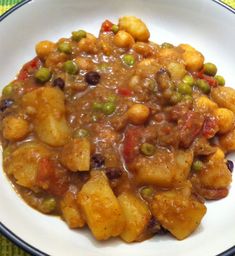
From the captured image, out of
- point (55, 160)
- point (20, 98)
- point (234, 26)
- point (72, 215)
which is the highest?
point (20, 98)

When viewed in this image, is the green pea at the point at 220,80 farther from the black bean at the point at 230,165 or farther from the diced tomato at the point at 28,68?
the diced tomato at the point at 28,68

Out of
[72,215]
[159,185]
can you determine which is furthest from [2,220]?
[159,185]

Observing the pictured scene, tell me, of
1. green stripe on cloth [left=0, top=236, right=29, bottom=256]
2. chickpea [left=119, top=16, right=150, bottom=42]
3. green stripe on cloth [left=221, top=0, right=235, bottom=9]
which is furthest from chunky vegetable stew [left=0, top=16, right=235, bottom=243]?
green stripe on cloth [left=221, top=0, right=235, bottom=9]

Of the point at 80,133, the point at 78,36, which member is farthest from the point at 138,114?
the point at 78,36

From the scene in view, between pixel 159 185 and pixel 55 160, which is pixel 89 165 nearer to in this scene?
pixel 55 160

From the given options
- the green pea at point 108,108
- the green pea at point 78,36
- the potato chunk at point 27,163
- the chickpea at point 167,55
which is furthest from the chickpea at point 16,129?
the chickpea at point 167,55

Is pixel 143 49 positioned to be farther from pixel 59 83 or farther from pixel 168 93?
pixel 59 83
